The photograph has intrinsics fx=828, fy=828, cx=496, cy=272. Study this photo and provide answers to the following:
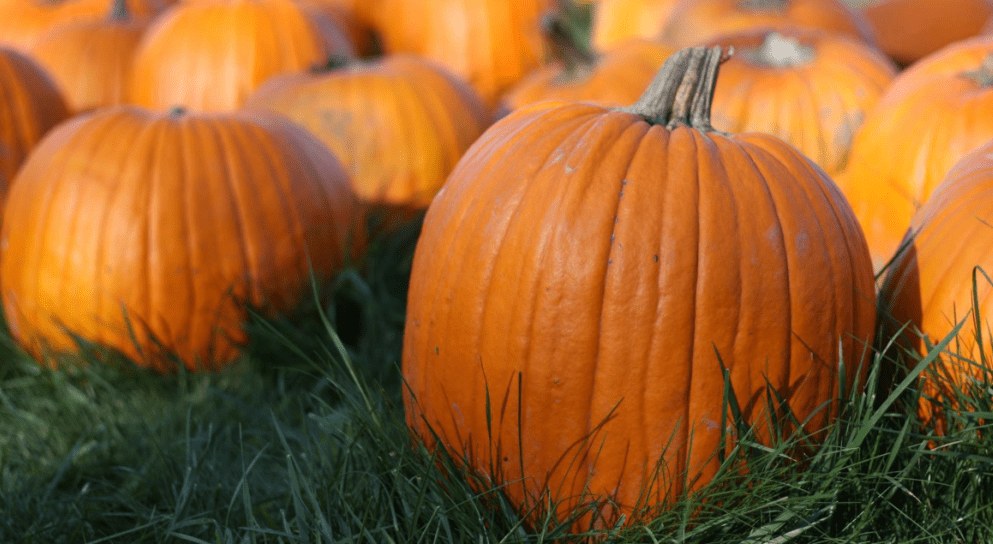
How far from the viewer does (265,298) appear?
2924 millimetres

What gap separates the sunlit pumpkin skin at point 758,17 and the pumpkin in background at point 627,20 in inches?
34.9

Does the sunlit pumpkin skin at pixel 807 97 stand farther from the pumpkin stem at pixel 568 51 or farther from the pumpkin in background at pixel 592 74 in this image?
the pumpkin stem at pixel 568 51

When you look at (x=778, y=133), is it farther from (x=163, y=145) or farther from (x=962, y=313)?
(x=163, y=145)

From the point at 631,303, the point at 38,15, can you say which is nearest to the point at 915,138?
the point at 631,303

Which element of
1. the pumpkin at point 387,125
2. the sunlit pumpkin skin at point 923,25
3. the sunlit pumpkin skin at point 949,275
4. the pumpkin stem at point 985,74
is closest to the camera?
the sunlit pumpkin skin at point 949,275

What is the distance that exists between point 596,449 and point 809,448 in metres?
0.47

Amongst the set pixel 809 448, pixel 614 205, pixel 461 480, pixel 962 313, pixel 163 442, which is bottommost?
pixel 163 442

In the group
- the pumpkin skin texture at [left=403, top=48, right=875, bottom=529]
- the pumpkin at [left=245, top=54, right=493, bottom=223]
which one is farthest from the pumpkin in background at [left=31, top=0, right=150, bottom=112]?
the pumpkin skin texture at [left=403, top=48, right=875, bottom=529]

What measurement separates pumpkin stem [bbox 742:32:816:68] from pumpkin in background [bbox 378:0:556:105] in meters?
1.73

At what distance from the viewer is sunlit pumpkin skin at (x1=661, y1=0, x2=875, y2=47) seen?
4738mm

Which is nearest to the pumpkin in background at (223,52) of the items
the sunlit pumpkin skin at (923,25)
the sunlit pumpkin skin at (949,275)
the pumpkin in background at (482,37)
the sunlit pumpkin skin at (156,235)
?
the pumpkin in background at (482,37)

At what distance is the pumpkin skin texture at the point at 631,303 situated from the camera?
64.6 inches

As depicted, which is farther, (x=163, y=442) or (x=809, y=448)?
(x=163, y=442)

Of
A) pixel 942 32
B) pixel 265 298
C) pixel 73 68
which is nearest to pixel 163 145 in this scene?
pixel 265 298
